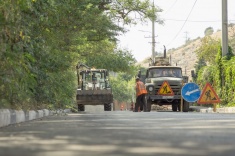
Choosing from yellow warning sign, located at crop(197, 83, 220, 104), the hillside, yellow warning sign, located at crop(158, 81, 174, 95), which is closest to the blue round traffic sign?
yellow warning sign, located at crop(197, 83, 220, 104)

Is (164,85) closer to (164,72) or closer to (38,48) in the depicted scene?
(164,72)

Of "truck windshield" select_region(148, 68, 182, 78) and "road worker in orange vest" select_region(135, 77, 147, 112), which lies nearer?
"road worker in orange vest" select_region(135, 77, 147, 112)

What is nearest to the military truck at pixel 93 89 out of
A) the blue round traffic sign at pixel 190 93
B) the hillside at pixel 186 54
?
the blue round traffic sign at pixel 190 93

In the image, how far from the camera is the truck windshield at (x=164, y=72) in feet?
106

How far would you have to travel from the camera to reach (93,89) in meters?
35.1

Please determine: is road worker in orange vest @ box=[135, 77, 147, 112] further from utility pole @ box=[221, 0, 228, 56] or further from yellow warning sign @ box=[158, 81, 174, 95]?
utility pole @ box=[221, 0, 228, 56]

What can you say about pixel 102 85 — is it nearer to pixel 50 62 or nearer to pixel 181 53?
pixel 50 62

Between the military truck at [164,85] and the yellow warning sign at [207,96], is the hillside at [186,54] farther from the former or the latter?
the yellow warning sign at [207,96]

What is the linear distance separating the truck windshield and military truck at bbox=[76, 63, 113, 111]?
11.6 feet

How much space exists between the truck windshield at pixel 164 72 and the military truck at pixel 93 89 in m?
3.55

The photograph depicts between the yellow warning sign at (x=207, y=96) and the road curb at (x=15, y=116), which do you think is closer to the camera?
the road curb at (x=15, y=116)

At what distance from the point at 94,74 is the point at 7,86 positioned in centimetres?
2467

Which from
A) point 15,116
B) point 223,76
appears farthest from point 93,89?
point 15,116

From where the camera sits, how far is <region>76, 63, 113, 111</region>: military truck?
3488 cm
